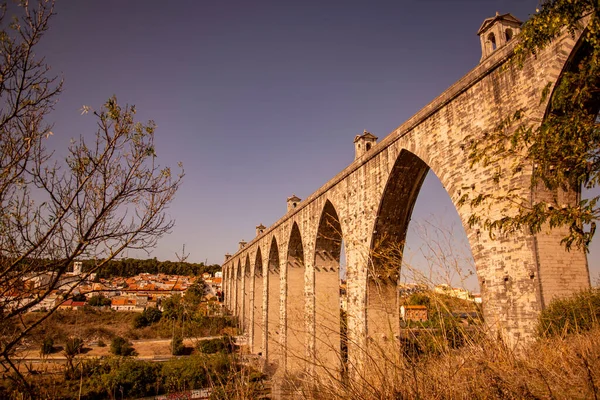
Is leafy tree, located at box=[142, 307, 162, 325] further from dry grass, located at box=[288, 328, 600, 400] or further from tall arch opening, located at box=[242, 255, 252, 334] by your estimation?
dry grass, located at box=[288, 328, 600, 400]

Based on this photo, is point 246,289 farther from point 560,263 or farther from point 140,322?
point 560,263

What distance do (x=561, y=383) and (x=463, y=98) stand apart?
590cm

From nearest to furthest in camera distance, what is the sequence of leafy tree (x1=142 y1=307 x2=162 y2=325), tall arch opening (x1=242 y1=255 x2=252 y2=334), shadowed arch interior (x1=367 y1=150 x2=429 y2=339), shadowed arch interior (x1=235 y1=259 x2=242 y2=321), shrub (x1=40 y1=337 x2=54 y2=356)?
shrub (x1=40 y1=337 x2=54 y2=356) → shadowed arch interior (x1=367 y1=150 x2=429 y2=339) → tall arch opening (x1=242 y1=255 x2=252 y2=334) → shadowed arch interior (x1=235 y1=259 x2=242 y2=321) → leafy tree (x1=142 y1=307 x2=162 y2=325)

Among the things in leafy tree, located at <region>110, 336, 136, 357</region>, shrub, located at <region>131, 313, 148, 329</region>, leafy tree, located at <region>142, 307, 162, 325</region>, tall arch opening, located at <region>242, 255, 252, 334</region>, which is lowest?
leafy tree, located at <region>110, 336, 136, 357</region>

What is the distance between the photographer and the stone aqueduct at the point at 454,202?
5.32 metres

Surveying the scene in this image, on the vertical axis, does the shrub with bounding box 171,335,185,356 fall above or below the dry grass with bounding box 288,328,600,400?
below

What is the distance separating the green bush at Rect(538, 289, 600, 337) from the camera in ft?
14.9

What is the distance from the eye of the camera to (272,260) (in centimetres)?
2114

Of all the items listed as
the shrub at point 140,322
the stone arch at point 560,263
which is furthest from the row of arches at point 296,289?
the shrub at point 140,322

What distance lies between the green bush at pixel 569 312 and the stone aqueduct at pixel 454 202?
9.4 inches

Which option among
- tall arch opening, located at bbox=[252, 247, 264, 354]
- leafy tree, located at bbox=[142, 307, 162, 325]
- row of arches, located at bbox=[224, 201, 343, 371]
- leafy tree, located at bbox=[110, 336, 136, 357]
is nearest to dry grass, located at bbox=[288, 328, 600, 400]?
row of arches, located at bbox=[224, 201, 343, 371]

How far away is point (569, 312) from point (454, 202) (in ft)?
9.54

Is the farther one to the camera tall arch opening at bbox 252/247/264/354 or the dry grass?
tall arch opening at bbox 252/247/264/354

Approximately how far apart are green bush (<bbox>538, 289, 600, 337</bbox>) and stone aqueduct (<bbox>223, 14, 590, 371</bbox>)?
0.78 feet
